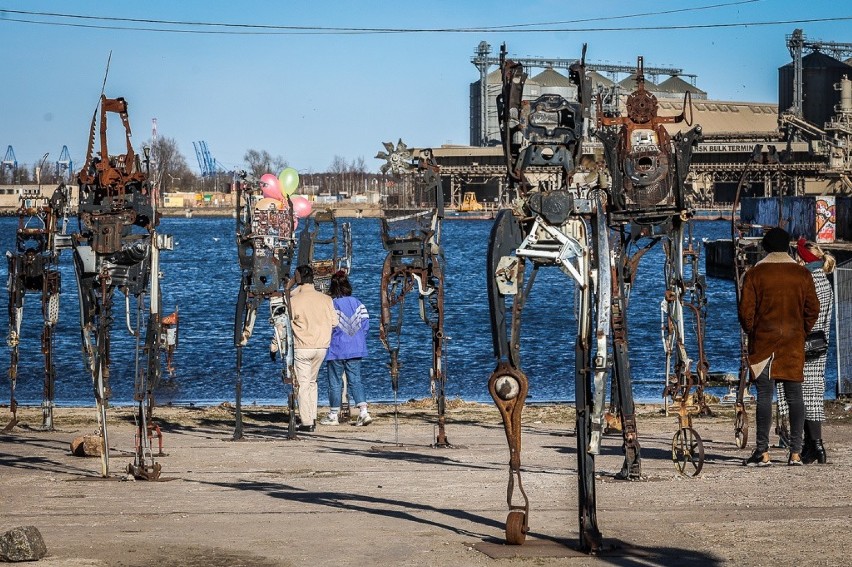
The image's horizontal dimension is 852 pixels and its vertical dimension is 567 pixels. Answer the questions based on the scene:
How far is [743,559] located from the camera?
959cm

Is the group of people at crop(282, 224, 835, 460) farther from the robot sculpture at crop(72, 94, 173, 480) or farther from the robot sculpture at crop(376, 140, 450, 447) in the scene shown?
the robot sculpture at crop(72, 94, 173, 480)

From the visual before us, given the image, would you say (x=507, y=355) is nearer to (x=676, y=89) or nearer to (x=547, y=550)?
(x=547, y=550)

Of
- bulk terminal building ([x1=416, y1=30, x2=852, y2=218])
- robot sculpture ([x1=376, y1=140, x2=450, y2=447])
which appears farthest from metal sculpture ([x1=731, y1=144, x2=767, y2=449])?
bulk terminal building ([x1=416, y1=30, x2=852, y2=218])

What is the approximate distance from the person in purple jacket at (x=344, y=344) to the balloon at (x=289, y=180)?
135 cm

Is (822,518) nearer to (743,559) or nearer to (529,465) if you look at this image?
(743,559)

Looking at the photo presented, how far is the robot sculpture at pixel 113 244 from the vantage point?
1388cm

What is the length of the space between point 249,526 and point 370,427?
7.91 metres

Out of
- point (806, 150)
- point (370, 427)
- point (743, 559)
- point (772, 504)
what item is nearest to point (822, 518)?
point (772, 504)

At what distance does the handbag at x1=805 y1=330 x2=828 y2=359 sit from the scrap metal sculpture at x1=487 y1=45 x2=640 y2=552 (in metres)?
4.16

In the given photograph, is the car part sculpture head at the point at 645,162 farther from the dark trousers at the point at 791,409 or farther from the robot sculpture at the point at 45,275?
the robot sculpture at the point at 45,275

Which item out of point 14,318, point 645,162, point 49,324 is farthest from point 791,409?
point 14,318

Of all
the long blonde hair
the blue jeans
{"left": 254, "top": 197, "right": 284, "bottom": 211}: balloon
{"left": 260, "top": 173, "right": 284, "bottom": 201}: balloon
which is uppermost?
{"left": 260, "top": 173, "right": 284, "bottom": 201}: balloon

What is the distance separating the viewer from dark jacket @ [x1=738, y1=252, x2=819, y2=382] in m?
13.3

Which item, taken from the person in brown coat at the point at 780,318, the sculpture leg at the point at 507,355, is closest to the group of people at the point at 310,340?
the person in brown coat at the point at 780,318
